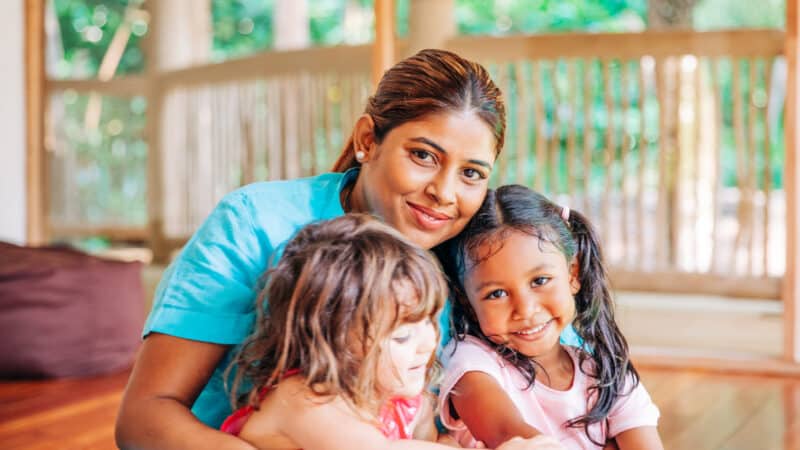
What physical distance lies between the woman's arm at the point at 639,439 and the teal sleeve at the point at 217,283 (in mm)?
702

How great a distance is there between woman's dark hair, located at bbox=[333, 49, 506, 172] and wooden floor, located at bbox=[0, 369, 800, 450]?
4.57ft

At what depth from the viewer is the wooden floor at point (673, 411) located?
2916 millimetres

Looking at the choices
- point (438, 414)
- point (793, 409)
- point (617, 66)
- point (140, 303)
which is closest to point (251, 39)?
point (140, 303)

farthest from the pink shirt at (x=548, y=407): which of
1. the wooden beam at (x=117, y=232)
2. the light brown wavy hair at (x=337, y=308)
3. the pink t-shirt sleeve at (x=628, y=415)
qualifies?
the wooden beam at (x=117, y=232)

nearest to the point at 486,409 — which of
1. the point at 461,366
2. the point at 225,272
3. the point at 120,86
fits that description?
the point at 461,366

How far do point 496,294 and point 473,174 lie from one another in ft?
0.76

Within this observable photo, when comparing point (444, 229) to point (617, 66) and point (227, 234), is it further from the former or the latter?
point (617, 66)

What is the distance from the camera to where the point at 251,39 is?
167 inches

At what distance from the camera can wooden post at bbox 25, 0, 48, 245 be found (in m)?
4.89

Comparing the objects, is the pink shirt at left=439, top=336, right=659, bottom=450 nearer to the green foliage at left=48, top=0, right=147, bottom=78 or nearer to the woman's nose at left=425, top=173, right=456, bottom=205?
the woman's nose at left=425, top=173, right=456, bottom=205

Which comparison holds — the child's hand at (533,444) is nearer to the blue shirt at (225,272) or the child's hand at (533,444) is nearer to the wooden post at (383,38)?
the blue shirt at (225,272)

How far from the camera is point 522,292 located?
6.14ft

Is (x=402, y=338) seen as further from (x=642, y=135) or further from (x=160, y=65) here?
(x=160, y=65)

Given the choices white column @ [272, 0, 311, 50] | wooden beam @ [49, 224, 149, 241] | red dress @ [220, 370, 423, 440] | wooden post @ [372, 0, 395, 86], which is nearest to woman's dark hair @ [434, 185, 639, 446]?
red dress @ [220, 370, 423, 440]
